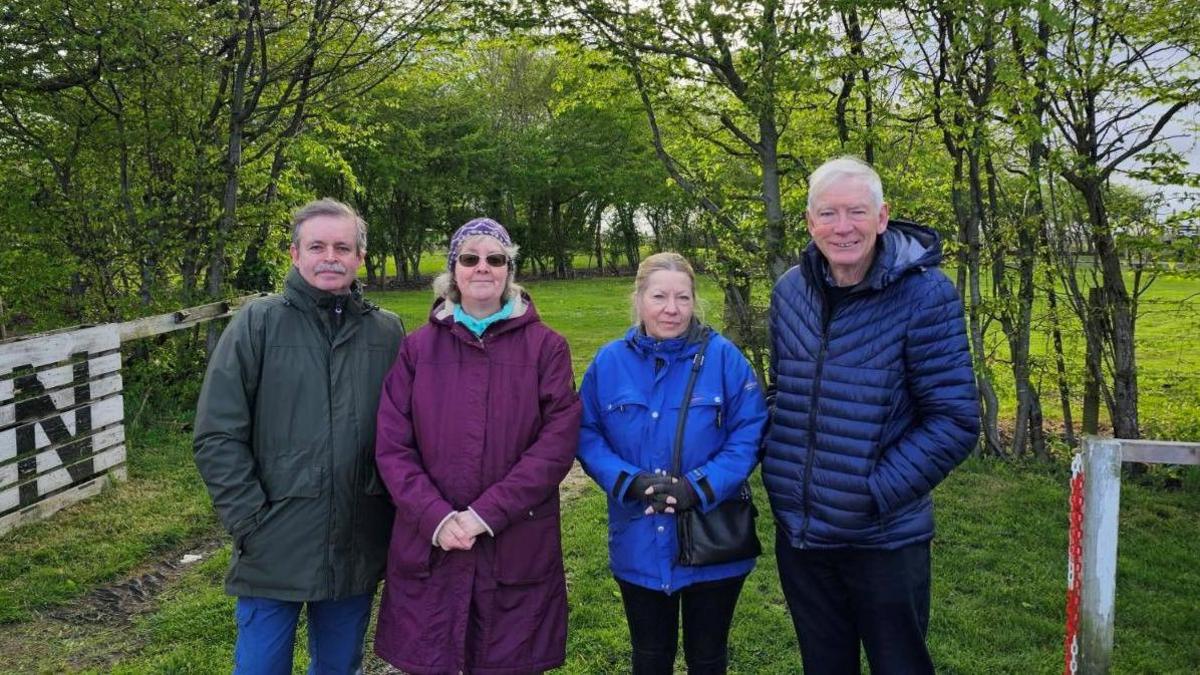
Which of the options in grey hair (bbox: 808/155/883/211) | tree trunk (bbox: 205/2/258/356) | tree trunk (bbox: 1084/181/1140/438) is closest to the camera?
grey hair (bbox: 808/155/883/211)

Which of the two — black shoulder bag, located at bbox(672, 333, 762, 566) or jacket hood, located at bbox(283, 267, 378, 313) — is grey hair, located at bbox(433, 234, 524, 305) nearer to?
jacket hood, located at bbox(283, 267, 378, 313)

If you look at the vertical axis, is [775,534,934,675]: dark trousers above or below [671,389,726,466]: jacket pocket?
below

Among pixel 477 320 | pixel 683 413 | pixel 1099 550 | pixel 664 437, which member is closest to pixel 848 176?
pixel 683 413

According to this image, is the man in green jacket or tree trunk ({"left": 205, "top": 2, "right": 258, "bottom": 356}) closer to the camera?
the man in green jacket

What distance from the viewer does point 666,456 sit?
278 centimetres

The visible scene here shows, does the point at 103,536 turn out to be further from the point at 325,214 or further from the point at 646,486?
the point at 646,486

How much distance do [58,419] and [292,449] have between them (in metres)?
4.35

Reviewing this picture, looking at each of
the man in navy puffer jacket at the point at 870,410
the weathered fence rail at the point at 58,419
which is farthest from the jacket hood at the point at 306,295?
the weathered fence rail at the point at 58,419

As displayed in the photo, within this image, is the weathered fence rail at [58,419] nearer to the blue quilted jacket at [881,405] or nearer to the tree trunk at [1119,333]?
the blue quilted jacket at [881,405]

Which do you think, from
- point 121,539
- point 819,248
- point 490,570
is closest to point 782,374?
point 819,248

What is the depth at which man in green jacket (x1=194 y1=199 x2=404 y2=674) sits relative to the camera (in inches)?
104

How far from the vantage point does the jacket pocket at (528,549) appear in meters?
Answer: 2.65

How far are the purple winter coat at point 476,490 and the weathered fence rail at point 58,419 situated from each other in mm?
4196

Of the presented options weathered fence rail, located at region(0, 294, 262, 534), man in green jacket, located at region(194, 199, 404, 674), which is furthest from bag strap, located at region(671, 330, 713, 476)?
weathered fence rail, located at region(0, 294, 262, 534)
